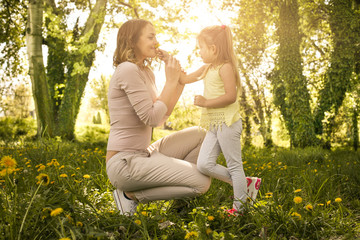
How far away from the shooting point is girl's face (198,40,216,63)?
9.74 feet

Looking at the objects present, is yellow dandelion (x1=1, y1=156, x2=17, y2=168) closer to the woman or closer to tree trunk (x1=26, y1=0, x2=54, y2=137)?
the woman

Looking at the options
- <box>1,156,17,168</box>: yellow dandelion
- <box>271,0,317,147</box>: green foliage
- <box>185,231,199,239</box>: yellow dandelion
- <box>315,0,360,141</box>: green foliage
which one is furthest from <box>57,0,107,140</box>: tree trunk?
<box>185,231,199,239</box>: yellow dandelion

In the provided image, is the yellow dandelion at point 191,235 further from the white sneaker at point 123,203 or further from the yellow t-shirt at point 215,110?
the yellow t-shirt at point 215,110

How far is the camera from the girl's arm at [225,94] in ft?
9.07

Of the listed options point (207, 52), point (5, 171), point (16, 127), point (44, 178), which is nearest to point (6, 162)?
point (5, 171)

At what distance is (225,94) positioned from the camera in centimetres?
278

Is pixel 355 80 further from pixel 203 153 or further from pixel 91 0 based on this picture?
pixel 91 0

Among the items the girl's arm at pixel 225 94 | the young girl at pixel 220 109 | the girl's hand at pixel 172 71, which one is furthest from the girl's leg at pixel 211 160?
the girl's hand at pixel 172 71

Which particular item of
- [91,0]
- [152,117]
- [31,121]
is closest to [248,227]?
[152,117]

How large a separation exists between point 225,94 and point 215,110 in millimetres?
171

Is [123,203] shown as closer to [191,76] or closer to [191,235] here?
[191,235]

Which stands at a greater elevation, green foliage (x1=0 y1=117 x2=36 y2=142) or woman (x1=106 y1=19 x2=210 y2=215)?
woman (x1=106 y1=19 x2=210 y2=215)

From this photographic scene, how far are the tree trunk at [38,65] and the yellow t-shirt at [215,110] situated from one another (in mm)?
7322

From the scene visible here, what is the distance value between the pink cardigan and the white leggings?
0.49m
